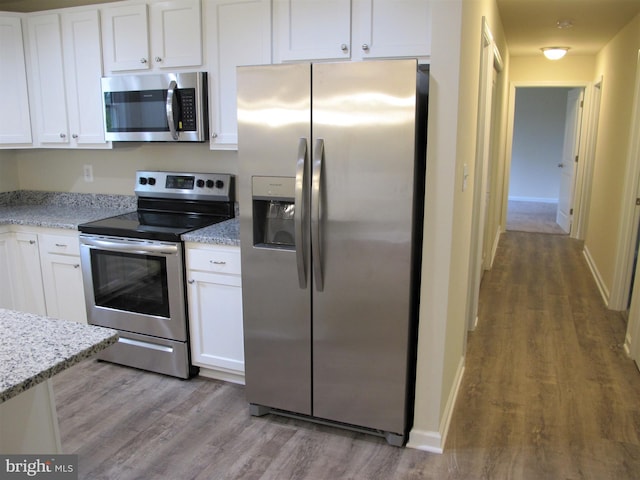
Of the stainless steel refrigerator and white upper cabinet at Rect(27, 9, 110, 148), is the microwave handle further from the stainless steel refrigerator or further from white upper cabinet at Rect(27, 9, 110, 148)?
the stainless steel refrigerator

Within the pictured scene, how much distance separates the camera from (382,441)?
2529 mm

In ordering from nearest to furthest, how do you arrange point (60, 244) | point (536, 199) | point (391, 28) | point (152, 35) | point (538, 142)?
point (391, 28) < point (152, 35) < point (60, 244) < point (538, 142) < point (536, 199)

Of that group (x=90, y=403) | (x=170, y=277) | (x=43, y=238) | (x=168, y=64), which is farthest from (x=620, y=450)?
(x=43, y=238)

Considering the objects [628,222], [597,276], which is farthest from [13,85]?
[597,276]

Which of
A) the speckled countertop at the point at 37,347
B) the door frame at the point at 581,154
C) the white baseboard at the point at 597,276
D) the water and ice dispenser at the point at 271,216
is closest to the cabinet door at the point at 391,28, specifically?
the water and ice dispenser at the point at 271,216

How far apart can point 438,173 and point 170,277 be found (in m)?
1.62

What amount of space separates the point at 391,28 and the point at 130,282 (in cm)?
204

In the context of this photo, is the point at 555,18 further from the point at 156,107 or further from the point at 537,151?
the point at 537,151

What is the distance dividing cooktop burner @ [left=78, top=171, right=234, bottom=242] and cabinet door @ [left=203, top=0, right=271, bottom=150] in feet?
1.17

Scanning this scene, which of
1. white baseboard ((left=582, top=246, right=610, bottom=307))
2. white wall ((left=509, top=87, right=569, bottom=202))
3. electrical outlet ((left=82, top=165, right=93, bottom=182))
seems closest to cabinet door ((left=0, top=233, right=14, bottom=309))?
electrical outlet ((left=82, top=165, right=93, bottom=182))

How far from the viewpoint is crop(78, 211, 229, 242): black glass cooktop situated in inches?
116

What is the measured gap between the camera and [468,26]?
2400mm

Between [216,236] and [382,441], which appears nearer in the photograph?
[382,441]

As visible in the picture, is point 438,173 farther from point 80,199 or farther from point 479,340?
point 80,199
